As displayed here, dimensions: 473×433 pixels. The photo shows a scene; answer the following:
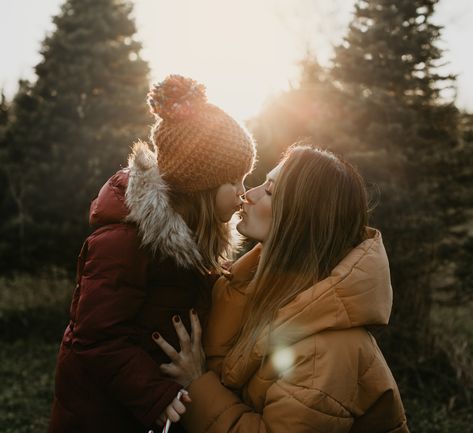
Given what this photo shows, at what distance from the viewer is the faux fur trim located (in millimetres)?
2354

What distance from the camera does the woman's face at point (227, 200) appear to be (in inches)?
104

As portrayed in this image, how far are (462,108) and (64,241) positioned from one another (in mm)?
8279

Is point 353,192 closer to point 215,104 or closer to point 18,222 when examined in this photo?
point 215,104

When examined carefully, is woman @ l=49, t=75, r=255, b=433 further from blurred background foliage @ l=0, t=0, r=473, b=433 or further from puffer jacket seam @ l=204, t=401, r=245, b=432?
blurred background foliage @ l=0, t=0, r=473, b=433

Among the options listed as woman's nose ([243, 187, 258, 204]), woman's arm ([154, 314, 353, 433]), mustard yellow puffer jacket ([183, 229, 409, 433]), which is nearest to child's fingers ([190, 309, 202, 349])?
woman's arm ([154, 314, 353, 433])

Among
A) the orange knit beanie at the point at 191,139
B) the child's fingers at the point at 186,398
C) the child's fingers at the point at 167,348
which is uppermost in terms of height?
the orange knit beanie at the point at 191,139

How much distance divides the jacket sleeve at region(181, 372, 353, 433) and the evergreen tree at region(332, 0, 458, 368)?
590cm

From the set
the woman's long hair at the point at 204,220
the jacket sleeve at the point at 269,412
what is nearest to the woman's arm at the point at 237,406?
the jacket sleeve at the point at 269,412

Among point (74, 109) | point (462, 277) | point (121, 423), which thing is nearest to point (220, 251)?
point (121, 423)

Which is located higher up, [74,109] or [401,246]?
[74,109]

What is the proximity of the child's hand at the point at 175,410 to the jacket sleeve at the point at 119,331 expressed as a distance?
1.0 inches

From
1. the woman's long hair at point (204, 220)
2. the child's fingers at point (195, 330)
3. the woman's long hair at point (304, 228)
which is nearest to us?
the woman's long hair at point (304, 228)

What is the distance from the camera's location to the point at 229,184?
266cm

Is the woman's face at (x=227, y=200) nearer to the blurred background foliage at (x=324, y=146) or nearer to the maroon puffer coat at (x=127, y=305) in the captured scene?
the maroon puffer coat at (x=127, y=305)
